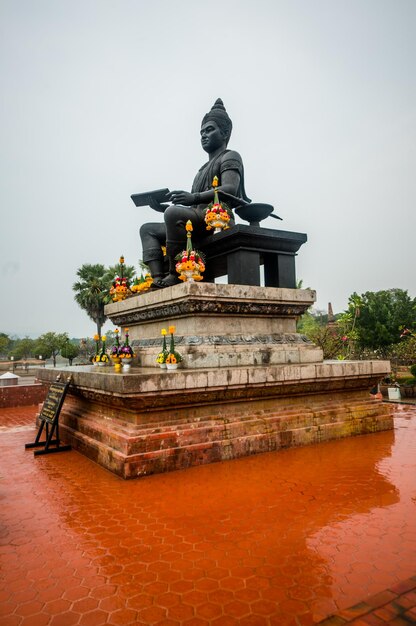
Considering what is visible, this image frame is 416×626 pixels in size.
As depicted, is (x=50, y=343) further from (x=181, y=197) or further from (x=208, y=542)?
(x=208, y=542)

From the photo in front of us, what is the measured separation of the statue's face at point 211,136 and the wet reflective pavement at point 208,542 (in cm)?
625

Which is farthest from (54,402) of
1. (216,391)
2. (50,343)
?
(50,343)

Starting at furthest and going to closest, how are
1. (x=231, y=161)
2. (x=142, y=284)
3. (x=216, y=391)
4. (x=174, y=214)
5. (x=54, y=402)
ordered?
(x=142, y=284) < (x=231, y=161) < (x=174, y=214) < (x=54, y=402) < (x=216, y=391)

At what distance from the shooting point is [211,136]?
812 centimetres

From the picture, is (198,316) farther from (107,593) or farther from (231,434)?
(107,593)

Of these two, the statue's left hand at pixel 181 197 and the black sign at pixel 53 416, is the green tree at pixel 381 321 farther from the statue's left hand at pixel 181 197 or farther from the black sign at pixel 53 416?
the black sign at pixel 53 416

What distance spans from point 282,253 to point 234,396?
321cm

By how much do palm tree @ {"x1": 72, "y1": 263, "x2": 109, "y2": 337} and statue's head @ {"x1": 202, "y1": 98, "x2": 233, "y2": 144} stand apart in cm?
2390

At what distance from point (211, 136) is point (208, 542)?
7.39 meters

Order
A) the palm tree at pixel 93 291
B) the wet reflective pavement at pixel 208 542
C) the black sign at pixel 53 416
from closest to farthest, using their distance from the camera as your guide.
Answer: the wet reflective pavement at pixel 208 542
the black sign at pixel 53 416
the palm tree at pixel 93 291

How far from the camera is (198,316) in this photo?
6129 millimetres

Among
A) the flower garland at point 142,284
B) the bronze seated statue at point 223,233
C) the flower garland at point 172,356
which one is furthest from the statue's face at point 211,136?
the flower garland at point 172,356

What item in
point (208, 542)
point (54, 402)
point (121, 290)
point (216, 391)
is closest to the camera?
point (208, 542)

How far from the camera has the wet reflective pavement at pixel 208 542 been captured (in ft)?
7.05
